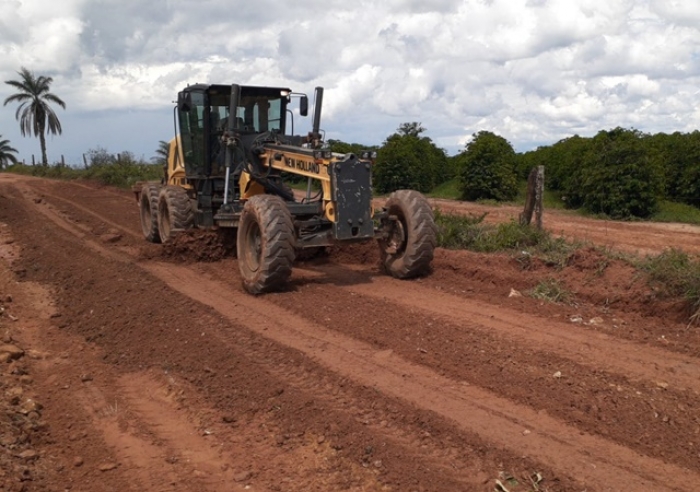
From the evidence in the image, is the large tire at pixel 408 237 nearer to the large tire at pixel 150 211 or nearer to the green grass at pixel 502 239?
the green grass at pixel 502 239

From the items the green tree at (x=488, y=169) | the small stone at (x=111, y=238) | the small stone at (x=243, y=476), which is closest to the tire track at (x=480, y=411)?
the small stone at (x=243, y=476)

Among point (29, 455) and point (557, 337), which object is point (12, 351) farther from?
point (557, 337)

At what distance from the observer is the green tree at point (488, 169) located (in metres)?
23.0

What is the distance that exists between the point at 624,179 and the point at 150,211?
12345 mm

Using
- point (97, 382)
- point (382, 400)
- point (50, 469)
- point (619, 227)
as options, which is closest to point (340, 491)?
point (382, 400)

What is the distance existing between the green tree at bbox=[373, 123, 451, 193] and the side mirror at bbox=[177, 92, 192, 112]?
1417 cm

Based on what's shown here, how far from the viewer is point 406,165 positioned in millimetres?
25734

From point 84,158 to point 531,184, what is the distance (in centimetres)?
3556

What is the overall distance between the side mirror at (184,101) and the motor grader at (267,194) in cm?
2

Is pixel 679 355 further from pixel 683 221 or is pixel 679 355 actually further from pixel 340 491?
pixel 683 221

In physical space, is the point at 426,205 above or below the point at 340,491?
above

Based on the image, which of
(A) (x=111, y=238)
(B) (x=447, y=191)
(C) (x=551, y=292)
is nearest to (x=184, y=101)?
(A) (x=111, y=238)

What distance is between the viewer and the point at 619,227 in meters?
16.6

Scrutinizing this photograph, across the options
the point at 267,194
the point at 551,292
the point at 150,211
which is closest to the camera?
the point at 551,292
